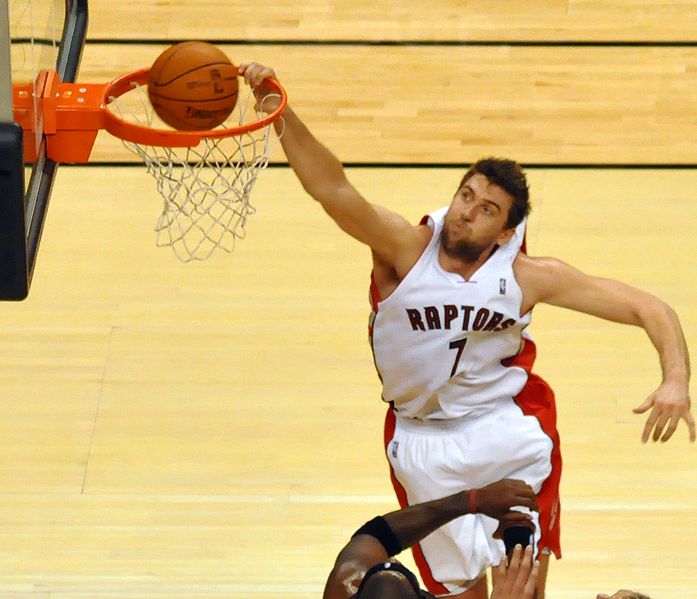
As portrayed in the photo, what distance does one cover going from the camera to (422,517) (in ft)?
13.9

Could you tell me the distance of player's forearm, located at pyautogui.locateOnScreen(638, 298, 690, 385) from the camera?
15.5ft

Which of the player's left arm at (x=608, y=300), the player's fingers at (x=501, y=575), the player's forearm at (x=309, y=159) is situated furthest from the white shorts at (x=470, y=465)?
the player's fingers at (x=501, y=575)

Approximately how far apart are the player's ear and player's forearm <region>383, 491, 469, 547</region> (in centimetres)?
108

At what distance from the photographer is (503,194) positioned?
5.00 m

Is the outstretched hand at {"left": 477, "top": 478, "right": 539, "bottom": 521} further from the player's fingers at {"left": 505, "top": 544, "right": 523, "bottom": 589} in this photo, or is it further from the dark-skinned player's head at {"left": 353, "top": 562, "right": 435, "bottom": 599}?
the dark-skinned player's head at {"left": 353, "top": 562, "right": 435, "bottom": 599}

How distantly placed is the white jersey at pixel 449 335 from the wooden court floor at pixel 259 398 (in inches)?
37.4

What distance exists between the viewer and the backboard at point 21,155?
3844mm

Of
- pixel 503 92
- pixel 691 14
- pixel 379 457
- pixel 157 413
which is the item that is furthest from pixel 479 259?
pixel 691 14

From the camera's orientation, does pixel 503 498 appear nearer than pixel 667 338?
Yes

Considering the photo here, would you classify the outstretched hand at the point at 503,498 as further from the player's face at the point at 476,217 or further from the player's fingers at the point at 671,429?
the player's face at the point at 476,217

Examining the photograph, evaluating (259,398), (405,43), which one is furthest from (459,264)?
(405,43)

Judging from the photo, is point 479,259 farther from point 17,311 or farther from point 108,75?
point 108,75

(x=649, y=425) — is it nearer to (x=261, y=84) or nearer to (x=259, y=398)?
(x=261, y=84)

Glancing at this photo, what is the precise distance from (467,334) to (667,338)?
2.11 feet
